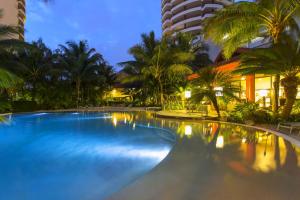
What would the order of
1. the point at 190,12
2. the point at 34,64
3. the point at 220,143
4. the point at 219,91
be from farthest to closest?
the point at 190,12, the point at 34,64, the point at 219,91, the point at 220,143

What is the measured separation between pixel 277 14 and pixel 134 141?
7376mm

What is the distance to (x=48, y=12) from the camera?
286 cm

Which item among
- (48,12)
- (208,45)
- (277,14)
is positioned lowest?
(48,12)

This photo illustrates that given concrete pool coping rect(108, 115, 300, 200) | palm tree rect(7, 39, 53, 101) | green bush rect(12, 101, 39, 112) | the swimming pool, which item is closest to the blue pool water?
the swimming pool

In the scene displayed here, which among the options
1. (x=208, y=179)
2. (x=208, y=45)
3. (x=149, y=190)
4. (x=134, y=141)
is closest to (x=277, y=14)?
(x=134, y=141)

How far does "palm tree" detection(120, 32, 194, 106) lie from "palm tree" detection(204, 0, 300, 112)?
10199 mm

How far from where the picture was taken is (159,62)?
24.7 meters

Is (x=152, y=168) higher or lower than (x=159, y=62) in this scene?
lower

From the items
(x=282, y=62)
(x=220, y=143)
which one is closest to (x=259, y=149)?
A: (x=220, y=143)

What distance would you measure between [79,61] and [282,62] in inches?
894

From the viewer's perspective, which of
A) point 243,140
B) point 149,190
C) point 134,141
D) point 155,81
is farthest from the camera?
point 155,81

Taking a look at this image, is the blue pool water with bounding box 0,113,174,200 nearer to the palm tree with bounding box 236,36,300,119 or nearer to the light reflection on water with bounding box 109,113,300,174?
the light reflection on water with bounding box 109,113,300,174

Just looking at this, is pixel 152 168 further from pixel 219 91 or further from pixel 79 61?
pixel 79 61

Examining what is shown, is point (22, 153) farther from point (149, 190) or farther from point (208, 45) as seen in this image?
point (208, 45)
